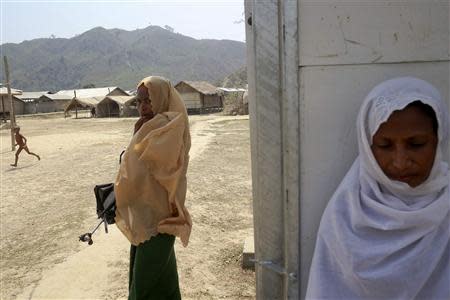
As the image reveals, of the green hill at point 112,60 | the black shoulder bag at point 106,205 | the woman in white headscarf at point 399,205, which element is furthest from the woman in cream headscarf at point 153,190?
the green hill at point 112,60

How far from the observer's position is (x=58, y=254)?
15.1ft

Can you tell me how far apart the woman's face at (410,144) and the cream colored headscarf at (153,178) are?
1.50 meters

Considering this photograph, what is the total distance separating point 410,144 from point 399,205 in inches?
7.6

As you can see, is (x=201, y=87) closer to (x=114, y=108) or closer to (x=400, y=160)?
(x=114, y=108)

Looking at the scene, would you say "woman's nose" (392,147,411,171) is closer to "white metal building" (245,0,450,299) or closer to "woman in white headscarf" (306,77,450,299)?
"woman in white headscarf" (306,77,450,299)

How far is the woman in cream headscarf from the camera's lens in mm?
2539

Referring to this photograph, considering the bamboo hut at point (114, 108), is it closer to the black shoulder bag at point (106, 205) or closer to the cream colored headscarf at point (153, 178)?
the black shoulder bag at point (106, 205)

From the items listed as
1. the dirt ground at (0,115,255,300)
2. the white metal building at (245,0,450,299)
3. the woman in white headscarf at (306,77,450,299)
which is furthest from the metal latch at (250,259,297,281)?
the dirt ground at (0,115,255,300)

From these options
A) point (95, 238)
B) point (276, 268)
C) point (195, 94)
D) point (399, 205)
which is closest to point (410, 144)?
point (399, 205)

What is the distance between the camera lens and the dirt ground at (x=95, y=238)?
3.78 meters

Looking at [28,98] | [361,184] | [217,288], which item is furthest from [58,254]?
[28,98]

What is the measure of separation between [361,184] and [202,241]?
3.59m

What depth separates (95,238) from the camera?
5027 mm

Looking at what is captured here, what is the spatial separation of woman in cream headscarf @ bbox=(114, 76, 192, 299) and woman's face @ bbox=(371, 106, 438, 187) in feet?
4.93
